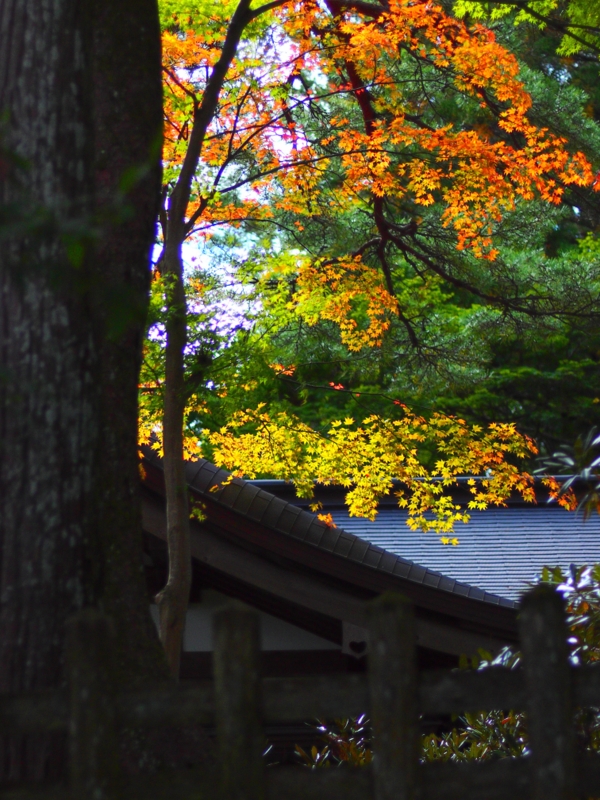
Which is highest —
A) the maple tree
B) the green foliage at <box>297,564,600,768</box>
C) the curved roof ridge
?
the maple tree

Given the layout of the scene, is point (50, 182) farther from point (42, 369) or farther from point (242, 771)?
point (242, 771)

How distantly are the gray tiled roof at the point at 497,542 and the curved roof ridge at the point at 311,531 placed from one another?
2.91m

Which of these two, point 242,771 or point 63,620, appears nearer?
point 242,771

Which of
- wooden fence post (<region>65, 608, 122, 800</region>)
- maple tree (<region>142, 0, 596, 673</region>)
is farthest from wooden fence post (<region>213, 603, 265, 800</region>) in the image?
maple tree (<region>142, 0, 596, 673</region>)

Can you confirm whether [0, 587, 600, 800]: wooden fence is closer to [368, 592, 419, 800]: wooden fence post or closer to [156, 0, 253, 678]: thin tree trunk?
[368, 592, 419, 800]: wooden fence post

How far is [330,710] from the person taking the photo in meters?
2.57

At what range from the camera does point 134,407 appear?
3.88 m

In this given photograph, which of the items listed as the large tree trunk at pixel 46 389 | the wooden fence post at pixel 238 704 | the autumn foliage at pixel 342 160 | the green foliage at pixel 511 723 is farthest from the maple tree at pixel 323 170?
the wooden fence post at pixel 238 704

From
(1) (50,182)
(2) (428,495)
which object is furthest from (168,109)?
(1) (50,182)

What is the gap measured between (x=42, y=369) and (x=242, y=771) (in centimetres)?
138

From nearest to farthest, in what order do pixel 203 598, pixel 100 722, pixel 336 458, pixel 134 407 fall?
pixel 100 722 < pixel 134 407 < pixel 203 598 < pixel 336 458

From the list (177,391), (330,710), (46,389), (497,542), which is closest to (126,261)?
(46,389)

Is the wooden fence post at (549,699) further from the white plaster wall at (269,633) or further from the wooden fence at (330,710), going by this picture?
the white plaster wall at (269,633)

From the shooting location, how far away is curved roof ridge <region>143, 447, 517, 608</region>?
22.1 feet
